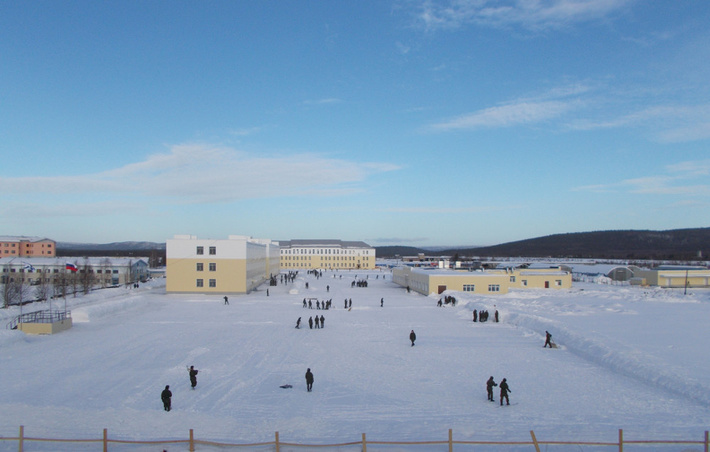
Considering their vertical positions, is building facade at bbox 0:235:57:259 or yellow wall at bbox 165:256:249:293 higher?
building facade at bbox 0:235:57:259

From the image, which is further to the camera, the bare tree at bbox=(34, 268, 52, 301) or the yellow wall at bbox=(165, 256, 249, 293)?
the bare tree at bbox=(34, 268, 52, 301)

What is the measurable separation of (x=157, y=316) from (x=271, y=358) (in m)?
14.2

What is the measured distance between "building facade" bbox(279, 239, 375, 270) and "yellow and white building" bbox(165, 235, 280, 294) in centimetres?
6379

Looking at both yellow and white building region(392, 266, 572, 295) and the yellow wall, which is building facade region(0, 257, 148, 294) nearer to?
the yellow wall

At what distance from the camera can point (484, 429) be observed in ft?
32.6

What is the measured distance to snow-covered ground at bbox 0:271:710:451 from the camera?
998cm

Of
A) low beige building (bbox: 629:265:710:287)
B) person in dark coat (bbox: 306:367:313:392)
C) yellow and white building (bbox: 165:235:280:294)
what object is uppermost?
yellow and white building (bbox: 165:235:280:294)

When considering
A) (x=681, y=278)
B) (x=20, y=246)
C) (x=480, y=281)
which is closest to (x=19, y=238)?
(x=20, y=246)

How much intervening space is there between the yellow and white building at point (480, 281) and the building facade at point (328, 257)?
56.3 meters

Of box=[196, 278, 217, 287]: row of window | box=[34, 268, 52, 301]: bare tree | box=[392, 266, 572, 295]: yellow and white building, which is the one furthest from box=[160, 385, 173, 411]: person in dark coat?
box=[34, 268, 52, 301]: bare tree

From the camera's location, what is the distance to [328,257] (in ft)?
353

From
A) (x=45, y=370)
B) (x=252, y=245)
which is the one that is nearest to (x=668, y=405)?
(x=45, y=370)

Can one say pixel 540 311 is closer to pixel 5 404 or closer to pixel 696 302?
pixel 696 302

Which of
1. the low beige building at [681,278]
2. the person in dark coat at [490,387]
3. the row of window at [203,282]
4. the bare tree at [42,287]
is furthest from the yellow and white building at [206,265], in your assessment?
the low beige building at [681,278]
